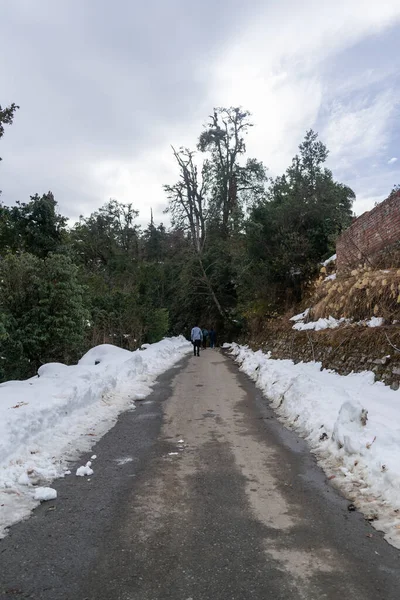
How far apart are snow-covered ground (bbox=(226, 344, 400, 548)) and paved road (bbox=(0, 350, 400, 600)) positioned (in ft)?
0.75

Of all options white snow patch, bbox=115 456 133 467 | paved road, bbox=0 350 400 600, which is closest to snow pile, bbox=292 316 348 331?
paved road, bbox=0 350 400 600

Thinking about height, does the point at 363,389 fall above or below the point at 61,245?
below

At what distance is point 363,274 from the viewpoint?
12289mm

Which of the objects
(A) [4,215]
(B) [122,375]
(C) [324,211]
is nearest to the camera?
(B) [122,375]

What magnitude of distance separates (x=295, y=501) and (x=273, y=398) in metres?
6.15

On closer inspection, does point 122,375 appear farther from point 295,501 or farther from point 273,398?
point 295,501

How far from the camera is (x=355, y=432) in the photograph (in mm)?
5965

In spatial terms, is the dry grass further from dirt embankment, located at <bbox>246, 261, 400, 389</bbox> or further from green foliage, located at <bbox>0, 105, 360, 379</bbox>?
green foliage, located at <bbox>0, 105, 360, 379</bbox>

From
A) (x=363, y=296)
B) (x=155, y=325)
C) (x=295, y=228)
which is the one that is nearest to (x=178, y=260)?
(x=155, y=325)

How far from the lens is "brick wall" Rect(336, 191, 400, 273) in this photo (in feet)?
40.7

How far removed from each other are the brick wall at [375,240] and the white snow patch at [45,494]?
33.7ft

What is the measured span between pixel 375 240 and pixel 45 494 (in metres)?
12.4

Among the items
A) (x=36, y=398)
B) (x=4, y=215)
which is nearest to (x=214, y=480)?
(x=36, y=398)

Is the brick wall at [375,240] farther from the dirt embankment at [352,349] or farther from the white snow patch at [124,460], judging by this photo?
the white snow patch at [124,460]
